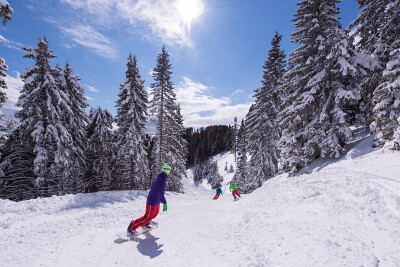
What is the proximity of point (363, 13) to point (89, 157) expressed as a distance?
27.6 m

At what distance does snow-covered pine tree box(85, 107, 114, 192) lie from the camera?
69.4 feet

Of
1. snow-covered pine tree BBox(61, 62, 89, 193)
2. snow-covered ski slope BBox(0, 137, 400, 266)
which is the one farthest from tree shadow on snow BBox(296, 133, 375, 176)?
snow-covered pine tree BBox(61, 62, 89, 193)

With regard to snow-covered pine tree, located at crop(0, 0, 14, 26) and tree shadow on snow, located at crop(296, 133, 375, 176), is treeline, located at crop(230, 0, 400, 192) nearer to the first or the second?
tree shadow on snow, located at crop(296, 133, 375, 176)

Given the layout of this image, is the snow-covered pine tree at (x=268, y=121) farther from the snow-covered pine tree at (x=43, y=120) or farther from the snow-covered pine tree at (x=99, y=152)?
the snow-covered pine tree at (x=43, y=120)

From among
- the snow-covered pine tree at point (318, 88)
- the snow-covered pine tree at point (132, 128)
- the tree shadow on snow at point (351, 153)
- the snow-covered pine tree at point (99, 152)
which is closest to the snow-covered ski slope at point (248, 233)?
the tree shadow on snow at point (351, 153)

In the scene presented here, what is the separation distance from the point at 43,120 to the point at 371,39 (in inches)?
974

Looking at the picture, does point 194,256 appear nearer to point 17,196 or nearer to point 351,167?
point 351,167

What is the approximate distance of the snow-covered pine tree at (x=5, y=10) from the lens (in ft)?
25.9

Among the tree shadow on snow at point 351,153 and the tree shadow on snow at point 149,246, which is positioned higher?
the tree shadow on snow at point 351,153

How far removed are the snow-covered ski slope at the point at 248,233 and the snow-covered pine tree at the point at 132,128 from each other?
1192 centimetres

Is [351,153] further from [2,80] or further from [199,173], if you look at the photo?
[199,173]

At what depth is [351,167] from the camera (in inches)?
337

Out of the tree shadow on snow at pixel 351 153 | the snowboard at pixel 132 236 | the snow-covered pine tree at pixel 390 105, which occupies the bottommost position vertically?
the snowboard at pixel 132 236

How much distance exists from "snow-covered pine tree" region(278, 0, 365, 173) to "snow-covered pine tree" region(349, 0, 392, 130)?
141cm
